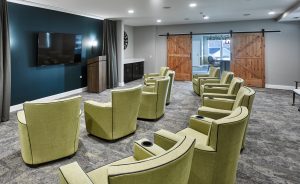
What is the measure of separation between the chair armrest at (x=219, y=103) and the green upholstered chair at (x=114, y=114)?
1.27 meters

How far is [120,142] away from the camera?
11.9ft

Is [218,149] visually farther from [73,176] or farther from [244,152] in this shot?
[244,152]

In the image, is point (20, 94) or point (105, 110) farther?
point (20, 94)

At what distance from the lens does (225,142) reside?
74.0 inches

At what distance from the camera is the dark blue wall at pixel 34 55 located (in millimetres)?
5410

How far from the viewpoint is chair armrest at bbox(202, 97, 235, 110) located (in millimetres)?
3861

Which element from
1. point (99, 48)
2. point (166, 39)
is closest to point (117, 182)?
point (99, 48)

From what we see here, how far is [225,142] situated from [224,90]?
3.66 metres

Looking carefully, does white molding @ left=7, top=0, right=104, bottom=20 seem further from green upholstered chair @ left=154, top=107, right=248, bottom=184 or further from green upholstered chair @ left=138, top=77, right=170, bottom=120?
green upholstered chair @ left=154, top=107, right=248, bottom=184

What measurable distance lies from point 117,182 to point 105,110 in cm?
244

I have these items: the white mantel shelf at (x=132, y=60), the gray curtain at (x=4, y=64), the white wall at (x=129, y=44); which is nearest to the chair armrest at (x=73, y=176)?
the gray curtain at (x=4, y=64)

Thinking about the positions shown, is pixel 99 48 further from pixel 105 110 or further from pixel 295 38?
pixel 295 38

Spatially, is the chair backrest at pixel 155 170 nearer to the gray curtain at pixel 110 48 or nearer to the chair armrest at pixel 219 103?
the chair armrest at pixel 219 103

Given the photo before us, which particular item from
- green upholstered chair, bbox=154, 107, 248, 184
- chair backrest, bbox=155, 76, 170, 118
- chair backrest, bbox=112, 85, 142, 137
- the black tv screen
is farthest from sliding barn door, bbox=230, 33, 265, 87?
green upholstered chair, bbox=154, 107, 248, 184
